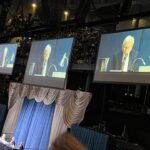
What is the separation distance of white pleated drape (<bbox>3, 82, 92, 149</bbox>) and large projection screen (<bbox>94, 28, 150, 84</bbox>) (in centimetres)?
205

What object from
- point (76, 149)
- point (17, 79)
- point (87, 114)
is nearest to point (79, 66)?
point (87, 114)

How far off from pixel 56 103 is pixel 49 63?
223cm

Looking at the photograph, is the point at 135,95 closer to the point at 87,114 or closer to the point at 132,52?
the point at 87,114

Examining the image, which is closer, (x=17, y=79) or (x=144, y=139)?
(x=144, y=139)

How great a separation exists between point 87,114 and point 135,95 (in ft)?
4.91

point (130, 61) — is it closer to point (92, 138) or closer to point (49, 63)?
point (49, 63)

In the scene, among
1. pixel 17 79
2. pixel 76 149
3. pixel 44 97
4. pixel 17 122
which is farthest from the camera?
pixel 17 79

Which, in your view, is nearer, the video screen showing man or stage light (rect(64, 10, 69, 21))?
stage light (rect(64, 10, 69, 21))

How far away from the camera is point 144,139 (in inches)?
373

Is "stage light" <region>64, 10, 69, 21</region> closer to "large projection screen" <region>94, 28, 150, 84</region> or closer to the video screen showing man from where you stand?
the video screen showing man

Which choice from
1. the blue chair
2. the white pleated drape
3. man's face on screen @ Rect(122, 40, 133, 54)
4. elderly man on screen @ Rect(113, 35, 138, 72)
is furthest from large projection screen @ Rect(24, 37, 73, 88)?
man's face on screen @ Rect(122, 40, 133, 54)

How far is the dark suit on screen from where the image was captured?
648 centimetres

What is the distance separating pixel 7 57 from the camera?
10938 mm

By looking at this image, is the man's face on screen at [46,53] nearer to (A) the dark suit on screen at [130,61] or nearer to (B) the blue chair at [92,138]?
(B) the blue chair at [92,138]
